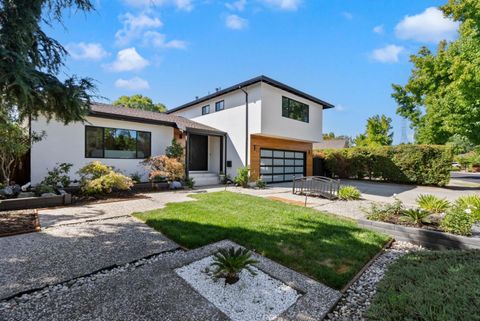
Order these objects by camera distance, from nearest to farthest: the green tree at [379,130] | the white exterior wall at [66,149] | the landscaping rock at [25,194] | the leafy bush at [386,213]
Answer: the leafy bush at [386,213] < the landscaping rock at [25,194] < the white exterior wall at [66,149] < the green tree at [379,130]

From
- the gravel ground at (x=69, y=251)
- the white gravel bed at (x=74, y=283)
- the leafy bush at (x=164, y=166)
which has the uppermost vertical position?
the leafy bush at (x=164, y=166)

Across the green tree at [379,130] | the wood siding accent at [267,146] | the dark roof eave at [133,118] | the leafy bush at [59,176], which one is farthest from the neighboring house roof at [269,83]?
A: the green tree at [379,130]

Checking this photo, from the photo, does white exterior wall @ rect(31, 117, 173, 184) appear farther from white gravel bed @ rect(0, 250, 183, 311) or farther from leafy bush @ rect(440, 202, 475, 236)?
leafy bush @ rect(440, 202, 475, 236)

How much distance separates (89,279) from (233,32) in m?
10.5

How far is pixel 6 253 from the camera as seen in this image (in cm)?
366

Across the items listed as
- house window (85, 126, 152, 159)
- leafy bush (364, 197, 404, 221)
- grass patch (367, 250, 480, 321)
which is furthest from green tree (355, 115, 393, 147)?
grass patch (367, 250, 480, 321)

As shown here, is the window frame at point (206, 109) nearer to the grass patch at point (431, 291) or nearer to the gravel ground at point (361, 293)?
the gravel ground at point (361, 293)

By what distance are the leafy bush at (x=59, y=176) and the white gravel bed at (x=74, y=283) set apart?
6.80 meters

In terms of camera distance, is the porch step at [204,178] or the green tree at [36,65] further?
the porch step at [204,178]

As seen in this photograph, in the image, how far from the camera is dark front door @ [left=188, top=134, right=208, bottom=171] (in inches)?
542

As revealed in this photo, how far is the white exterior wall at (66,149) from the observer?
8648 mm

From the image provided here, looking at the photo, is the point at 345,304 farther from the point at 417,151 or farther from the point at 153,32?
the point at 417,151

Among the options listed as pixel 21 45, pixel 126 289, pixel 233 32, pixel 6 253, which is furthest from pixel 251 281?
pixel 233 32

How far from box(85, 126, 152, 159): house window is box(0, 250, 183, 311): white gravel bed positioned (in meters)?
8.18
